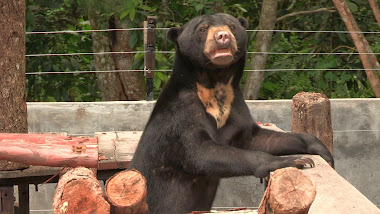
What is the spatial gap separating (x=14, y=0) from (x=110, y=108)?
211 cm

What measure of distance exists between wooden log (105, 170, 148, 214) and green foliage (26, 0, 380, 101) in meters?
5.02

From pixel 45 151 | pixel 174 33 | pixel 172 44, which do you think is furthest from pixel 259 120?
pixel 45 151

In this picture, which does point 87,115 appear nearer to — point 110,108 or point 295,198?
point 110,108

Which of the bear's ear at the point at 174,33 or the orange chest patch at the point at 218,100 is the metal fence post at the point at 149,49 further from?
the orange chest patch at the point at 218,100

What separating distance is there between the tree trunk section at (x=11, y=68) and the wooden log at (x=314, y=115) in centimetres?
203

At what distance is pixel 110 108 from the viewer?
7023 millimetres

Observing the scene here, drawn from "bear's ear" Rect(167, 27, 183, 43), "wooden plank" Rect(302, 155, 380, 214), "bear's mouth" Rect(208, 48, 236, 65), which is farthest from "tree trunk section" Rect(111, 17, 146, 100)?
"wooden plank" Rect(302, 155, 380, 214)

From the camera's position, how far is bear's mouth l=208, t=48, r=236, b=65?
4.27 m

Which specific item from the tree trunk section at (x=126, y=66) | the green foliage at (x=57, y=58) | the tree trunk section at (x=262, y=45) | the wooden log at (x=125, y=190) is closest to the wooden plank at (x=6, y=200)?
the wooden log at (x=125, y=190)

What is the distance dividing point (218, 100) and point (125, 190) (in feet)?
5.27

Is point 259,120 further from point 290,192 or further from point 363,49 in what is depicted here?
point 290,192

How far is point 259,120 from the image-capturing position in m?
7.14

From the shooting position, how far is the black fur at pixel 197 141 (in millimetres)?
3992

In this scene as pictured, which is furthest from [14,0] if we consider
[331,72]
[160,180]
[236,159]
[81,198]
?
[331,72]
